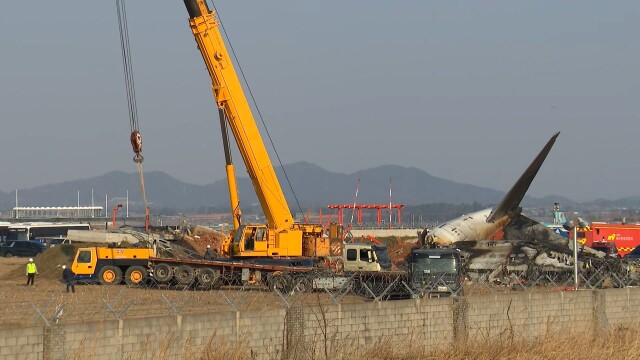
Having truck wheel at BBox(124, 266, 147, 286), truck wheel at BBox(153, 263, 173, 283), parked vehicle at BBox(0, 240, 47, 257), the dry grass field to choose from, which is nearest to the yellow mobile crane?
truck wheel at BBox(153, 263, 173, 283)

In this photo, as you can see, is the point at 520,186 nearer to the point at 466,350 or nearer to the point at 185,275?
the point at 185,275

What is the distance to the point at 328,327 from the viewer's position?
918 inches

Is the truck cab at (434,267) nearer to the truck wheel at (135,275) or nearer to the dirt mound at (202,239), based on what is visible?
the truck wheel at (135,275)

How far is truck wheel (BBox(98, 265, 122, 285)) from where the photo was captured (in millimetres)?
49250

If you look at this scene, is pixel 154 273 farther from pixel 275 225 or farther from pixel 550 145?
pixel 550 145

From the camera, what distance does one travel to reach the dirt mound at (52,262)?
5797 centimetres

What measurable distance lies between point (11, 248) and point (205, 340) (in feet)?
214

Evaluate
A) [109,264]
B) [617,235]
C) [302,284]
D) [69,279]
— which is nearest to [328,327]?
[302,284]

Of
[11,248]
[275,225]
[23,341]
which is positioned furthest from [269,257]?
[11,248]

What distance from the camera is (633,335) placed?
29891 millimetres

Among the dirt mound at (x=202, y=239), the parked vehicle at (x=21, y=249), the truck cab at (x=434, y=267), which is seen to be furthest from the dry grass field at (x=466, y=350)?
the parked vehicle at (x=21, y=249)

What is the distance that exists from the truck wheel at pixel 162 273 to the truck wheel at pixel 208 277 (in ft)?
4.63

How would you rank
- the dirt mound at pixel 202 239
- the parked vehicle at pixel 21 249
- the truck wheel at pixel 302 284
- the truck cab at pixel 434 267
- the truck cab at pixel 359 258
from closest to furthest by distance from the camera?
the truck cab at pixel 434 267 < the truck wheel at pixel 302 284 < the truck cab at pixel 359 258 < the dirt mound at pixel 202 239 < the parked vehicle at pixel 21 249

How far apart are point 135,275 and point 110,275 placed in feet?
4.03
